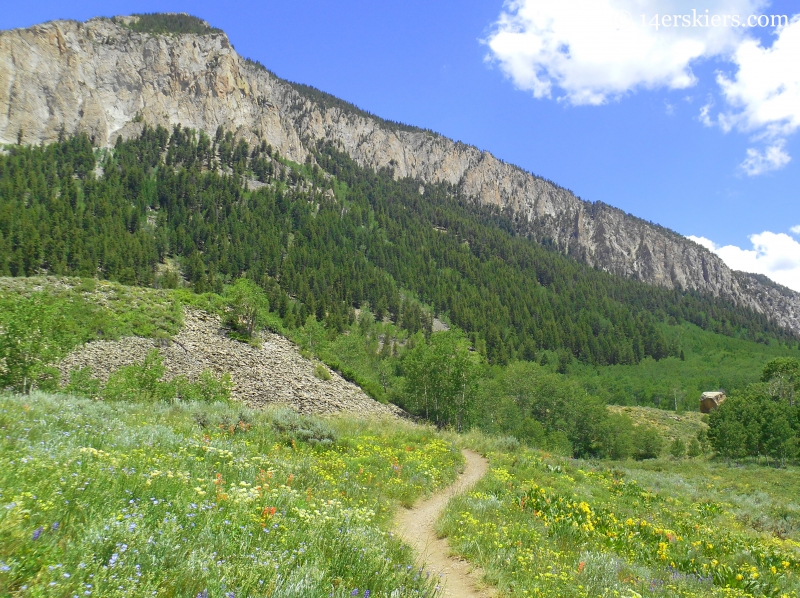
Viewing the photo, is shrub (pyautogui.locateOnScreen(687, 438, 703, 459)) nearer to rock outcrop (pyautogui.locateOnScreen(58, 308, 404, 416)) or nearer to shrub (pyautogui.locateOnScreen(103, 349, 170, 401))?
rock outcrop (pyautogui.locateOnScreen(58, 308, 404, 416))

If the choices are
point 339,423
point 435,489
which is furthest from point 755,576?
point 339,423

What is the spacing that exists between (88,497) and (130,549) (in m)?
1.12

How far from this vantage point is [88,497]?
11.6 feet

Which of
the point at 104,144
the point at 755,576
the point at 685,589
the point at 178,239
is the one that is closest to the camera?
the point at 685,589

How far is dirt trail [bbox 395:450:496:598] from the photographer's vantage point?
5.74 meters

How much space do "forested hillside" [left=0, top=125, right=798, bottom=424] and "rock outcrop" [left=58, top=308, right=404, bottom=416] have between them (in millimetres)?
27325

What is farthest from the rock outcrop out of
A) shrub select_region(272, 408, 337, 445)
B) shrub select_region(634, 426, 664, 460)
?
shrub select_region(634, 426, 664, 460)

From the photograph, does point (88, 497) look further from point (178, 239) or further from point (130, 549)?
point (178, 239)

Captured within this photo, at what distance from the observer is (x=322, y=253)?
12750cm

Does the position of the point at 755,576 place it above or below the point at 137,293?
below

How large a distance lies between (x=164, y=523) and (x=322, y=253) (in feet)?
417

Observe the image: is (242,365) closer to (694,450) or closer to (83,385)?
(83,385)

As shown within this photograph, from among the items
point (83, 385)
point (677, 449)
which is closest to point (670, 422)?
point (677, 449)

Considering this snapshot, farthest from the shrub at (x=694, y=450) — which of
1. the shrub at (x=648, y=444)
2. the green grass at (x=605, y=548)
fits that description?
the green grass at (x=605, y=548)
